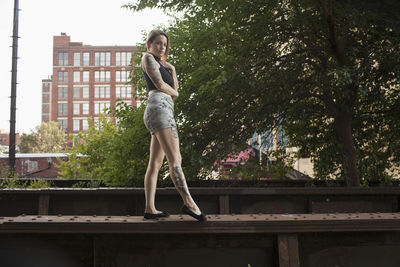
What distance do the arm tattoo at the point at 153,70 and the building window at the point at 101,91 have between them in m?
88.2

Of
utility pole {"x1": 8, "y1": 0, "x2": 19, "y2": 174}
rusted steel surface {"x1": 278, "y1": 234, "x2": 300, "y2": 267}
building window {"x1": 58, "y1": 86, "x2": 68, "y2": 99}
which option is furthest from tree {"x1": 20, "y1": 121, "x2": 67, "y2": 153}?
rusted steel surface {"x1": 278, "y1": 234, "x2": 300, "y2": 267}

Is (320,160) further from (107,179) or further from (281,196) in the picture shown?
(107,179)

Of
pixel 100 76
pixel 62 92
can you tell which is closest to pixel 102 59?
pixel 100 76

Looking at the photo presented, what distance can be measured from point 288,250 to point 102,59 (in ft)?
305

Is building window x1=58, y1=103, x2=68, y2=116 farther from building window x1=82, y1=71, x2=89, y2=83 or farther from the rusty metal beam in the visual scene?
the rusty metal beam

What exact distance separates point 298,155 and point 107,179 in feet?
17.9

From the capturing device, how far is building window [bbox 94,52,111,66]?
90.5m

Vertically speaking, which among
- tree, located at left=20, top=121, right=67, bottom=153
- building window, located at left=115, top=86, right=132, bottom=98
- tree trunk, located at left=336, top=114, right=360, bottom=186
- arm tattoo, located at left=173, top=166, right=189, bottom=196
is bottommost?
arm tattoo, located at left=173, top=166, right=189, bottom=196

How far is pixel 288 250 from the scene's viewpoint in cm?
345

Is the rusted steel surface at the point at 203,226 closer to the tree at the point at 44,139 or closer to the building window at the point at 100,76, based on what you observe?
the tree at the point at 44,139

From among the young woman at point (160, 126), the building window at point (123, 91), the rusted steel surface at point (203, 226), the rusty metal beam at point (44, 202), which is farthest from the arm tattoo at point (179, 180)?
the building window at point (123, 91)

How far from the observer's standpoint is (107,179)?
350 inches

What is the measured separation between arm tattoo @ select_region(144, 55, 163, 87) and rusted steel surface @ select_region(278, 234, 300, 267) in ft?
6.47

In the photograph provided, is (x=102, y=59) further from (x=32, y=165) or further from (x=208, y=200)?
(x=208, y=200)
